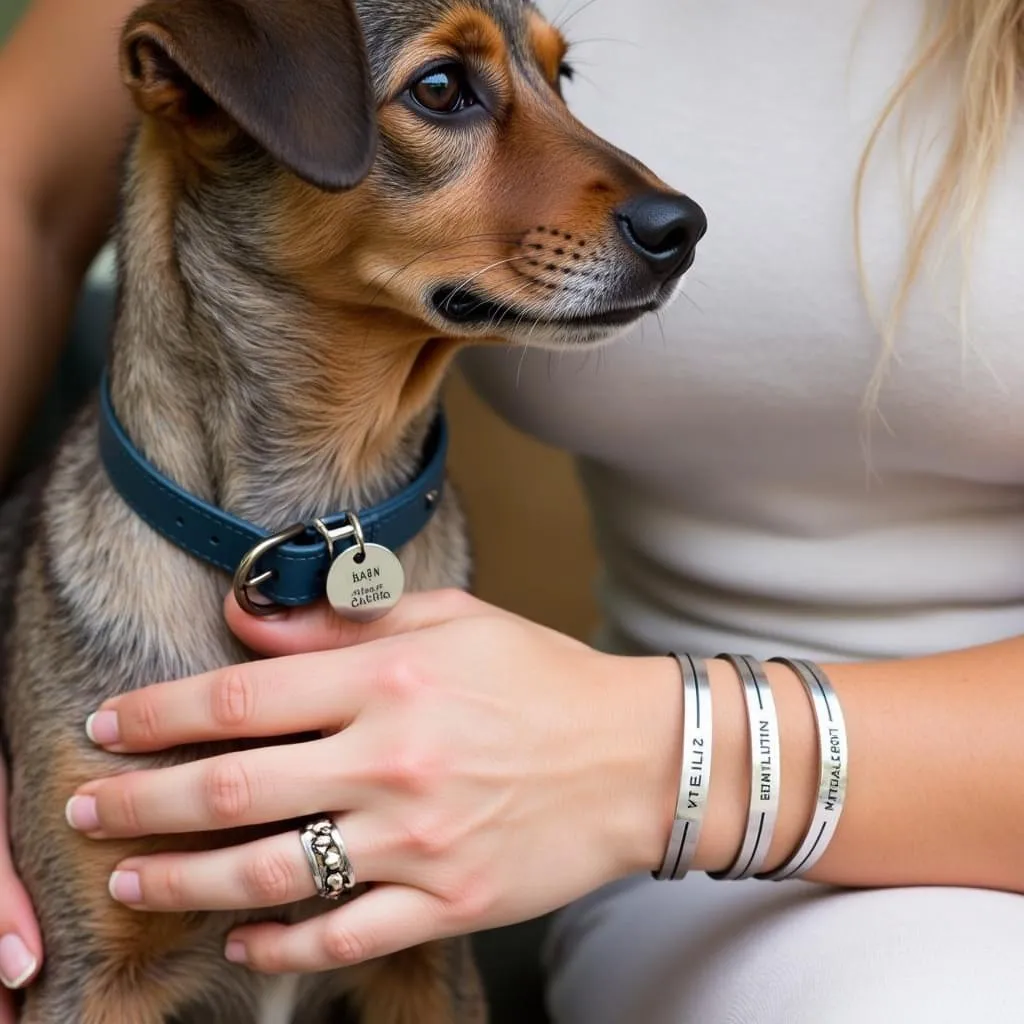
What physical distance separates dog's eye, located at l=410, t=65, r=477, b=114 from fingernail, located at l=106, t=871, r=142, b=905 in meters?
0.68

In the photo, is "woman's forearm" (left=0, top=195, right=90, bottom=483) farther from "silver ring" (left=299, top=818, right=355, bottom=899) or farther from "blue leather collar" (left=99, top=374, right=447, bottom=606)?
"silver ring" (left=299, top=818, right=355, bottom=899)

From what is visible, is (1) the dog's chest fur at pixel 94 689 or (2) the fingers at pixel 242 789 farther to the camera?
(1) the dog's chest fur at pixel 94 689

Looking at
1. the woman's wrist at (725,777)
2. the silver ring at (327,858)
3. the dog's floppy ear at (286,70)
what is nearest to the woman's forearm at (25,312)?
the dog's floppy ear at (286,70)

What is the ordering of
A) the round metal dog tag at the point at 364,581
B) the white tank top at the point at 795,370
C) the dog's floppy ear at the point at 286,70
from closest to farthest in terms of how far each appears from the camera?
the dog's floppy ear at the point at 286,70 < the round metal dog tag at the point at 364,581 < the white tank top at the point at 795,370

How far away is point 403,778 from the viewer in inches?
37.5

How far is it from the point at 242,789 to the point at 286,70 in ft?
1.76

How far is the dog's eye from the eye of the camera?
1.07 metres

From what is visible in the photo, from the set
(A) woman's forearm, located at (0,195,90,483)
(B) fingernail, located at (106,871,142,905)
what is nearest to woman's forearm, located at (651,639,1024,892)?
(B) fingernail, located at (106,871,142,905)

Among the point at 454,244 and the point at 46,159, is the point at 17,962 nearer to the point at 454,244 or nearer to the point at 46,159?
the point at 454,244

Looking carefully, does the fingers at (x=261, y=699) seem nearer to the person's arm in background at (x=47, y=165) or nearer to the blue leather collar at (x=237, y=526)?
the blue leather collar at (x=237, y=526)

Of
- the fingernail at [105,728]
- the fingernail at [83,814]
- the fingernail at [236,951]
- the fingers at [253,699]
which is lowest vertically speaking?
the fingernail at [236,951]

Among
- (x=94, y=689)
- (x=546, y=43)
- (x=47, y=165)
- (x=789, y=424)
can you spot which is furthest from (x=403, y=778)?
(x=47, y=165)

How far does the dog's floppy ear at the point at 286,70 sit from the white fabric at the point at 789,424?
1.14 feet

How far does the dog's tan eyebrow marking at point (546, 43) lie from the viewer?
1166 mm
